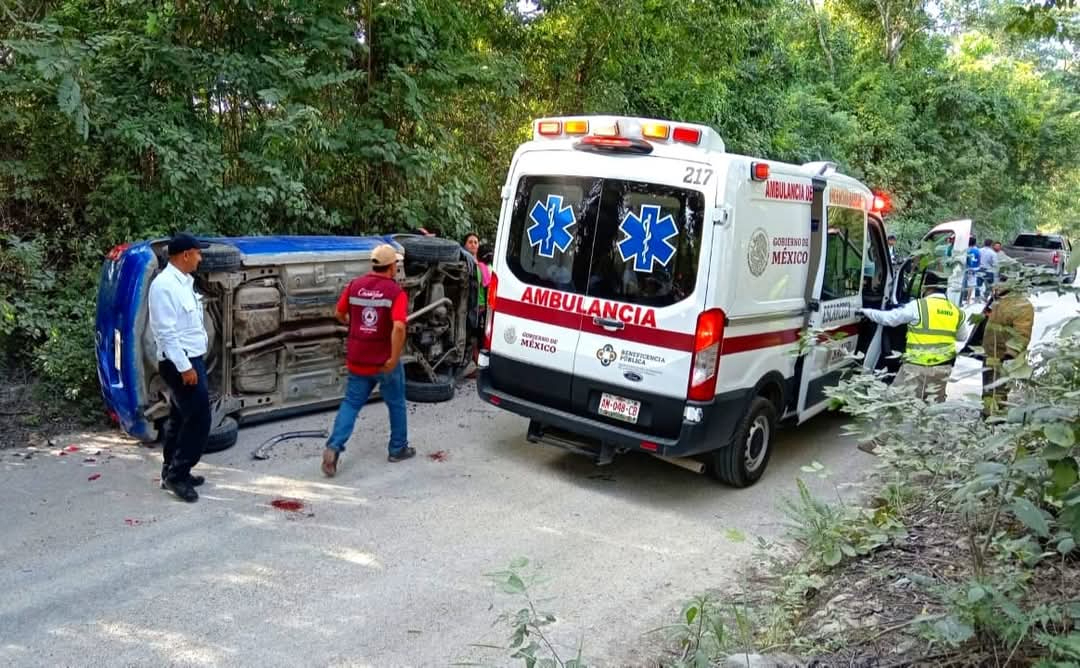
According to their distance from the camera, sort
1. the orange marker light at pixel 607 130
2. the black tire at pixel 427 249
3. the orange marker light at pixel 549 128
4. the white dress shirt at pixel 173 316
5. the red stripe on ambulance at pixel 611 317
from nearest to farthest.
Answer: the white dress shirt at pixel 173 316
the red stripe on ambulance at pixel 611 317
the orange marker light at pixel 607 130
the orange marker light at pixel 549 128
the black tire at pixel 427 249

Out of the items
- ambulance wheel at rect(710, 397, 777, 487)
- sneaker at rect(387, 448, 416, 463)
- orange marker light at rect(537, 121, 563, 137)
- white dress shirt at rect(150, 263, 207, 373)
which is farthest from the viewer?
sneaker at rect(387, 448, 416, 463)

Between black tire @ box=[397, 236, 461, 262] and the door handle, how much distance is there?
272cm

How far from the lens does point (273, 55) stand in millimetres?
8102

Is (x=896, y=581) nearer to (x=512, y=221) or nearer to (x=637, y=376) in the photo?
(x=637, y=376)

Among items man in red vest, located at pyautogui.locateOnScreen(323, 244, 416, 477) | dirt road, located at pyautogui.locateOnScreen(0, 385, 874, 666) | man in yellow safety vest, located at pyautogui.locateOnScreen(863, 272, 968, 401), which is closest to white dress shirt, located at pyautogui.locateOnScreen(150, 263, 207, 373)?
dirt road, located at pyautogui.locateOnScreen(0, 385, 874, 666)

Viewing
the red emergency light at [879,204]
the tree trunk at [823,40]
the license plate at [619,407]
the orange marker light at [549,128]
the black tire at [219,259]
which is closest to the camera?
the license plate at [619,407]

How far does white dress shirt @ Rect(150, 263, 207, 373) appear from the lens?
5.14 metres

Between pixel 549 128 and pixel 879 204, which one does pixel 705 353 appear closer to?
pixel 549 128

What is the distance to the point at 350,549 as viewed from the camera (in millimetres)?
4844

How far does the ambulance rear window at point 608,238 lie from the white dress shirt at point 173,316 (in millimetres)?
2281

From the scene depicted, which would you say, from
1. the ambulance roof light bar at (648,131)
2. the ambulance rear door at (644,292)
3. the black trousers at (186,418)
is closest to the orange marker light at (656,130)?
the ambulance roof light bar at (648,131)

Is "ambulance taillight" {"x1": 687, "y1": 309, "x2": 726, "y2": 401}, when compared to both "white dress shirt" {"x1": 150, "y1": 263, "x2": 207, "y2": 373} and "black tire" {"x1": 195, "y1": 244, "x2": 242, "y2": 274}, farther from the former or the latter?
"black tire" {"x1": 195, "y1": 244, "x2": 242, "y2": 274}

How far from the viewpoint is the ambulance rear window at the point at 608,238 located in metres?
5.54

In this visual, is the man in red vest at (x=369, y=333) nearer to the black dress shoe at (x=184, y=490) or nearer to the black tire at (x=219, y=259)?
the black dress shoe at (x=184, y=490)
